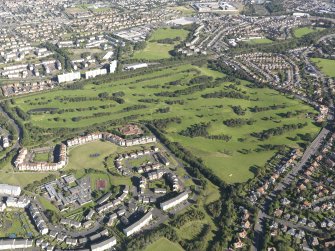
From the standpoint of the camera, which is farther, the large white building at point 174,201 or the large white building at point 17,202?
the large white building at point 17,202

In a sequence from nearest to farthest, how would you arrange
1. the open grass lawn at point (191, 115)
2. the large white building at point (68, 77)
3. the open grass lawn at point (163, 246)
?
the open grass lawn at point (163, 246) < the open grass lawn at point (191, 115) < the large white building at point (68, 77)

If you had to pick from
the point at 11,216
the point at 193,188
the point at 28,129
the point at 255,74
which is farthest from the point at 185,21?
the point at 11,216

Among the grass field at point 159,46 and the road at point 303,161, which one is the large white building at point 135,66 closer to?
the grass field at point 159,46

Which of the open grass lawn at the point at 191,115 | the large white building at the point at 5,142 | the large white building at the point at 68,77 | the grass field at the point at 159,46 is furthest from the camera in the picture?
the grass field at the point at 159,46

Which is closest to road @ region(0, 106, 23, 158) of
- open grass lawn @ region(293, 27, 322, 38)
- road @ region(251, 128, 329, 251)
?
road @ region(251, 128, 329, 251)

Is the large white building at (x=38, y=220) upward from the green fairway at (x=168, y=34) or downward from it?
downward

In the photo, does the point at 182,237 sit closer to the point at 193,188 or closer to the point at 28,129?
the point at 193,188

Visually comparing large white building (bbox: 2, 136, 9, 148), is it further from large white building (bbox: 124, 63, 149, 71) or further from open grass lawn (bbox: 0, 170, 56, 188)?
large white building (bbox: 124, 63, 149, 71)

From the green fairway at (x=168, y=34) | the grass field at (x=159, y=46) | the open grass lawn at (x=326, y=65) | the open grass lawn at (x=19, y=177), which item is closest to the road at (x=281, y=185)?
the open grass lawn at (x=326, y=65)

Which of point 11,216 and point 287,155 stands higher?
point 287,155
